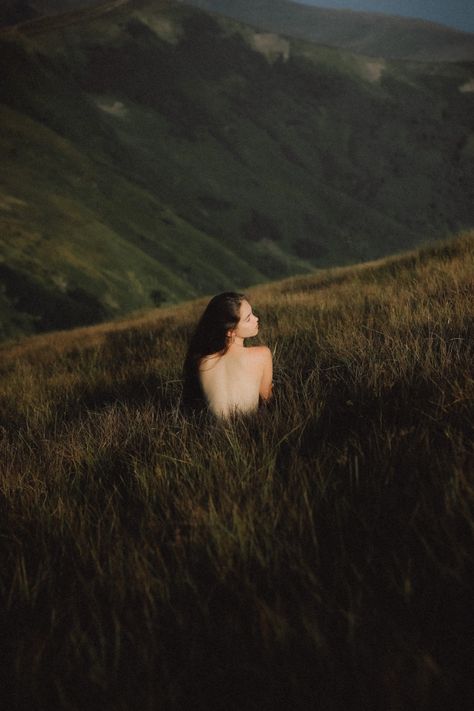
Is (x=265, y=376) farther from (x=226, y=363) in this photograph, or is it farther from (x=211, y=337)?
(x=211, y=337)

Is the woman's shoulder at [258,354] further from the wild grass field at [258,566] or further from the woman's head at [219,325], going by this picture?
Result: the wild grass field at [258,566]

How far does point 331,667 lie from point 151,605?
0.48 m

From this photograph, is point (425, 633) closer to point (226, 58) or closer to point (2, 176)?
point (2, 176)

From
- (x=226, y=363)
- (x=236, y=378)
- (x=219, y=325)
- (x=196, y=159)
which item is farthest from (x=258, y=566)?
(x=196, y=159)

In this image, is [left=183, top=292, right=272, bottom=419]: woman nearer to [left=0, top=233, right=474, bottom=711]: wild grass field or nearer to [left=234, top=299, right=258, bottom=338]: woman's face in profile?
[left=234, top=299, right=258, bottom=338]: woman's face in profile

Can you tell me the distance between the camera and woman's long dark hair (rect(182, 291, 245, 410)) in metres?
3.24

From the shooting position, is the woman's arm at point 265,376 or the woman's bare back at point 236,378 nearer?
the woman's bare back at point 236,378

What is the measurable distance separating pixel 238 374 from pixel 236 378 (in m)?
0.03

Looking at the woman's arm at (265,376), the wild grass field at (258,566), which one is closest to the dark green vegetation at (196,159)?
the woman's arm at (265,376)

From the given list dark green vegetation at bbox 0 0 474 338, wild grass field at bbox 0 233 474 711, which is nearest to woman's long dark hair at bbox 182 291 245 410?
wild grass field at bbox 0 233 474 711

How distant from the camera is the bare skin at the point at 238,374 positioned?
10.1 ft

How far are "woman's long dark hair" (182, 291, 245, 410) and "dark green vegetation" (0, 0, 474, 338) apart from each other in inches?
1885

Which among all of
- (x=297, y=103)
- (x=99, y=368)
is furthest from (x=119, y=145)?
(x=99, y=368)

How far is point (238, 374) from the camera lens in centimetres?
311
